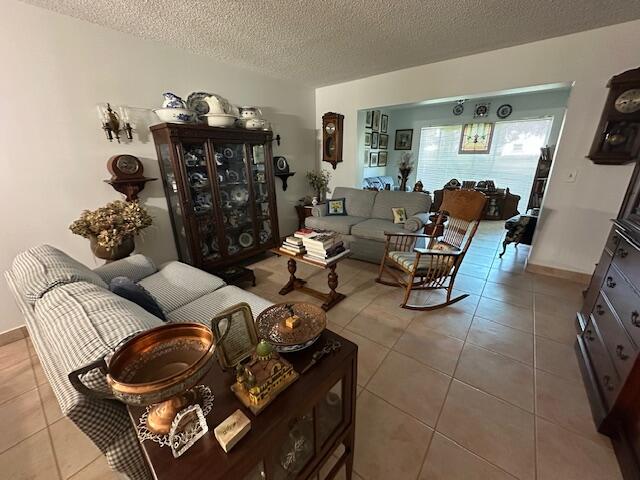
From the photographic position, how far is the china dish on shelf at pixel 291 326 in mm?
878

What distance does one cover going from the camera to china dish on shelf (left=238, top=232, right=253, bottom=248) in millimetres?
3178

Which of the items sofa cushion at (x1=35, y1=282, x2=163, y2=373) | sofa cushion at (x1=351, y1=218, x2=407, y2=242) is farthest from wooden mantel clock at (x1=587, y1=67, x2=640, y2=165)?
sofa cushion at (x1=35, y1=282, x2=163, y2=373)

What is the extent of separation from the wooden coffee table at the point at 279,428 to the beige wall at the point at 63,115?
7.55 feet

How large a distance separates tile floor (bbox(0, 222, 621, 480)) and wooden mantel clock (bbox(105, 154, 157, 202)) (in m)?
1.43

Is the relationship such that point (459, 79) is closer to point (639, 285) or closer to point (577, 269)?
point (577, 269)

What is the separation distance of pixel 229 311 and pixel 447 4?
8.47 ft

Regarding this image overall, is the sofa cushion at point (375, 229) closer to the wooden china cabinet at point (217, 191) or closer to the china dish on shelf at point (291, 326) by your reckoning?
the wooden china cabinet at point (217, 191)

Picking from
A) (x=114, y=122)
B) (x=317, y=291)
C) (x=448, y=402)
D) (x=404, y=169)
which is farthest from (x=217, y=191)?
(x=404, y=169)

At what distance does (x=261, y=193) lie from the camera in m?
3.32

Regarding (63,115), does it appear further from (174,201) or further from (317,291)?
(317,291)

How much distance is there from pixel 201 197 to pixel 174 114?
0.82 m

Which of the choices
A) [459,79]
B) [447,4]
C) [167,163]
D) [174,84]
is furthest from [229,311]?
[459,79]

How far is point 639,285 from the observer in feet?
4.09

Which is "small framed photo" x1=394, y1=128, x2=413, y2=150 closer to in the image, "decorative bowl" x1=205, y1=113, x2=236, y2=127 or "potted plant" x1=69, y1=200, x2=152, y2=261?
"decorative bowl" x1=205, y1=113, x2=236, y2=127
